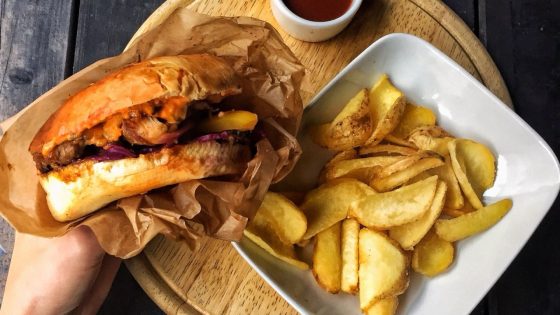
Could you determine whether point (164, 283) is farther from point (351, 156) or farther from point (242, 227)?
point (351, 156)

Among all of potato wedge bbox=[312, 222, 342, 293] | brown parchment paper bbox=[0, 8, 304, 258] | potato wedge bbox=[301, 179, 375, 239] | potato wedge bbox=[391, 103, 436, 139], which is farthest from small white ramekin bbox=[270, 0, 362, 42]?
potato wedge bbox=[312, 222, 342, 293]

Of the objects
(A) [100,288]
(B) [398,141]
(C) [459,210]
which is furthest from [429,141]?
(A) [100,288]

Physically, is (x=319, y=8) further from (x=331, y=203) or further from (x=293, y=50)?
(x=331, y=203)

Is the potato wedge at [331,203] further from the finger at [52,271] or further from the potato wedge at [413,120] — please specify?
the finger at [52,271]

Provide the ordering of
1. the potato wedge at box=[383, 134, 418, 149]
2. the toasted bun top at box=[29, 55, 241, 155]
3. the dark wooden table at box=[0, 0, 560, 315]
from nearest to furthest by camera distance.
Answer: the toasted bun top at box=[29, 55, 241, 155], the potato wedge at box=[383, 134, 418, 149], the dark wooden table at box=[0, 0, 560, 315]

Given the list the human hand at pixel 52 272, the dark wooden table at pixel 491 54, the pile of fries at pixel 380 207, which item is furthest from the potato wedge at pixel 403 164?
the human hand at pixel 52 272

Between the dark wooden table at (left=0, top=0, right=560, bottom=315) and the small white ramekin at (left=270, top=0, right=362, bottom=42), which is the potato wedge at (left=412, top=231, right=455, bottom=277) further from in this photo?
the small white ramekin at (left=270, top=0, right=362, bottom=42)

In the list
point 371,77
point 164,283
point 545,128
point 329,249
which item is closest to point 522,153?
point 545,128

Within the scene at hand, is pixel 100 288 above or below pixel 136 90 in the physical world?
below

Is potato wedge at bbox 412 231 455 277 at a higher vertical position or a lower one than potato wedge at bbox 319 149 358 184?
lower
